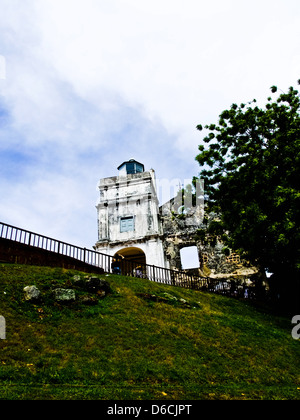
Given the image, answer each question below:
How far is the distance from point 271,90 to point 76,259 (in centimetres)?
1351

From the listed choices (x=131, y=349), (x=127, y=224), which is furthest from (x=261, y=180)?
(x=127, y=224)

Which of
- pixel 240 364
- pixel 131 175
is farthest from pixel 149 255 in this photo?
pixel 240 364

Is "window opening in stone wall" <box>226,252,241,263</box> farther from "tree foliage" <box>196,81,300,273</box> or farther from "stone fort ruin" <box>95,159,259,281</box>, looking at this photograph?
"tree foliage" <box>196,81,300,273</box>

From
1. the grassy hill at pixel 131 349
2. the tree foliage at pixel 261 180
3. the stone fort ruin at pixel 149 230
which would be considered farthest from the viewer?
the stone fort ruin at pixel 149 230

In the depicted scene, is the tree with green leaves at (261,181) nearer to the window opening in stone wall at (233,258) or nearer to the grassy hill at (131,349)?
the grassy hill at (131,349)

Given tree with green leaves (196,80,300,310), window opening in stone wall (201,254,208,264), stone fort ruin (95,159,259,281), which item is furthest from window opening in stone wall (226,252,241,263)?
tree with green leaves (196,80,300,310)

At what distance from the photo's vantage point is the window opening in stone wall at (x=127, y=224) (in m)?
27.5

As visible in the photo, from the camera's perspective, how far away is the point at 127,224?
91.0ft

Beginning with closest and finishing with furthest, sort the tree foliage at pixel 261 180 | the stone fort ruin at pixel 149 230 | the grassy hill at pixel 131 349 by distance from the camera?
the grassy hill at pixel 131 349
the tree foliage at pixel 261 180
the stone fort ruin at pixel 149 230

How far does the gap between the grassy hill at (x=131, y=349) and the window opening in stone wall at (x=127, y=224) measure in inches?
549

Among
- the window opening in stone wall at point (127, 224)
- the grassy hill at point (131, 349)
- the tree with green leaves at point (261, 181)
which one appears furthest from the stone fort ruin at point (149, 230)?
the grassy hill at point (131, 349)

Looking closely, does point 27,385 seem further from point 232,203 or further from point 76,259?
point 232,203

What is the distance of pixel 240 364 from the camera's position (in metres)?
8.71
